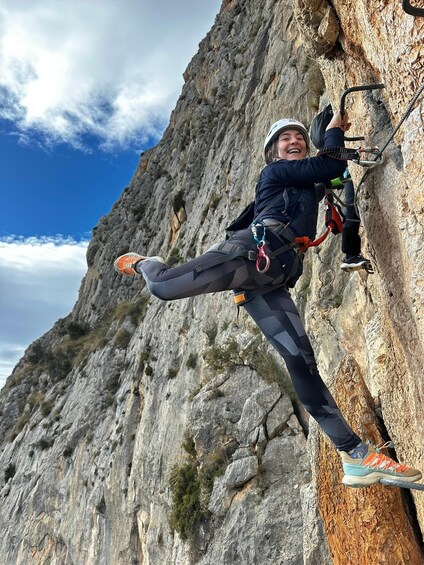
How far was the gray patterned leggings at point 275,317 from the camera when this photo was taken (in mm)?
3291

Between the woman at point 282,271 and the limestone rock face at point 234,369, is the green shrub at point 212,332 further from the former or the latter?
the woman at point 282,271

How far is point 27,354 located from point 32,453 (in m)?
16.9

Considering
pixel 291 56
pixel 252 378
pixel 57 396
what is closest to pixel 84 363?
pixel 57 396

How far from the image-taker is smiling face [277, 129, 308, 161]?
3.92 meters

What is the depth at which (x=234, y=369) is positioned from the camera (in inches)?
455

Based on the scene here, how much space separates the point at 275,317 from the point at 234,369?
8.18 metres

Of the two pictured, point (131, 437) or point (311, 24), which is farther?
point (131, 437)

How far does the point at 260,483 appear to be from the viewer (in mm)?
8836

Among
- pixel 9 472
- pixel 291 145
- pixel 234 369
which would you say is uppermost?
pixel 291 145

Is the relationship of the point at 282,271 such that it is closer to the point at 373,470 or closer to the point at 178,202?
the point at 373,470

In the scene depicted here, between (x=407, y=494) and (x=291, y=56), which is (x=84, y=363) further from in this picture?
(x=407, y=494)

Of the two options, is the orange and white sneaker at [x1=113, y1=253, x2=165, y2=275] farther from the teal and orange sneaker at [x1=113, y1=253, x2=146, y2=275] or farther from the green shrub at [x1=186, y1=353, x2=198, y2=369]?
the green shrub at [x1=186, y1=353, x2=198, y2=369]

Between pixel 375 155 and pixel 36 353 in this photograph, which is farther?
pixel 36 353

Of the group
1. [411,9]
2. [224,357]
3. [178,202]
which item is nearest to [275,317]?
[411,9]
